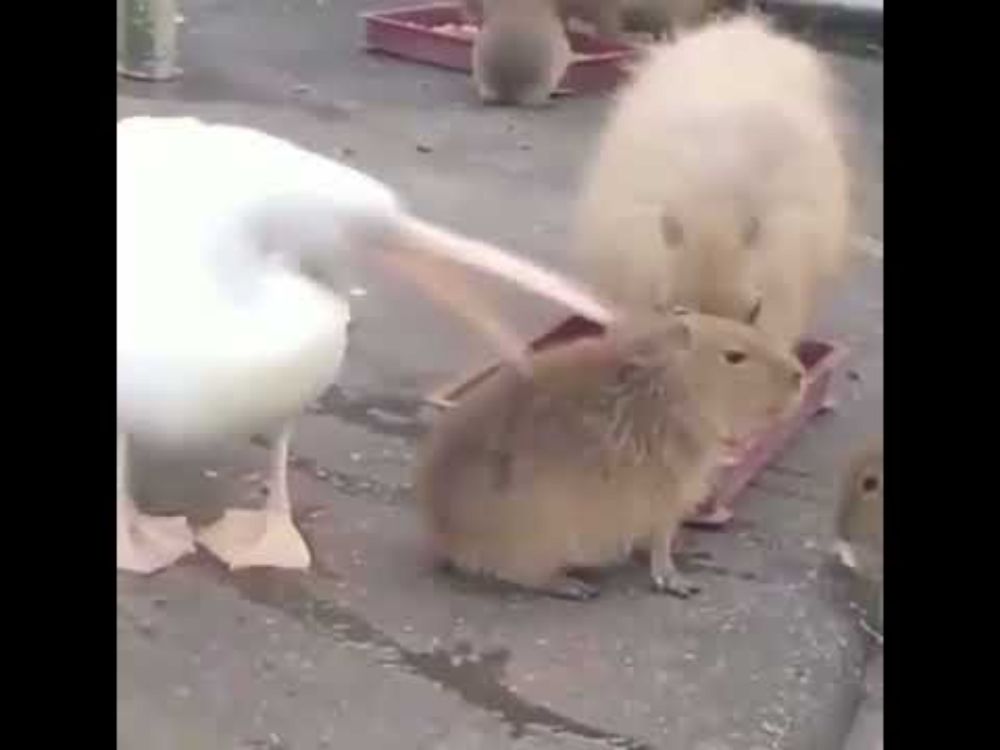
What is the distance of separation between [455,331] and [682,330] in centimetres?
25

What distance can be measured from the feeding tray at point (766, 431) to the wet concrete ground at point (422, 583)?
0.01m

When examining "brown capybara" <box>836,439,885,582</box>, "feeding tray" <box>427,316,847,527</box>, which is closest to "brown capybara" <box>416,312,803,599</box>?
"feeding tray" <box>427,316,847,527</box>

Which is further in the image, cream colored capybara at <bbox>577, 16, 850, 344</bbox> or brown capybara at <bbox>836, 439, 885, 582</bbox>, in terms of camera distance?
cream colored capybara at <bbox>577, 16, 850, 344</bbox>

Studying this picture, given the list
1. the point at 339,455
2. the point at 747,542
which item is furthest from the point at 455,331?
the point at 747,542

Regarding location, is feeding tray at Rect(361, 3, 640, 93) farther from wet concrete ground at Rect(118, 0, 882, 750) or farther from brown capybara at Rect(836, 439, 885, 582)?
brown capybara at Rect(836, 439, 885, 582)

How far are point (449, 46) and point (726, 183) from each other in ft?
1.43

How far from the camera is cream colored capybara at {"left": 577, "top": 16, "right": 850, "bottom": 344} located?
1182 mm

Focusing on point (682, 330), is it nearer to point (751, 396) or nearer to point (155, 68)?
point (751, 396)

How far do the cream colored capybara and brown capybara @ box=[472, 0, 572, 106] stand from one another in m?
0.13

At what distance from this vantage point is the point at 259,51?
126 centimetres

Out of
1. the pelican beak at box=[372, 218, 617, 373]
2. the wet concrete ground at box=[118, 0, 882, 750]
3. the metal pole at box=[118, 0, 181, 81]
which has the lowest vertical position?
the wet concrete ground at box=[118, 0, 882, 750]

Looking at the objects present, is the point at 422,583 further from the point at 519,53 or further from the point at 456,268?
the point at 519,53

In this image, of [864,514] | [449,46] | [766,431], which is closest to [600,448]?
[766,431]

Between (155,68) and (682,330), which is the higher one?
(155,68)
